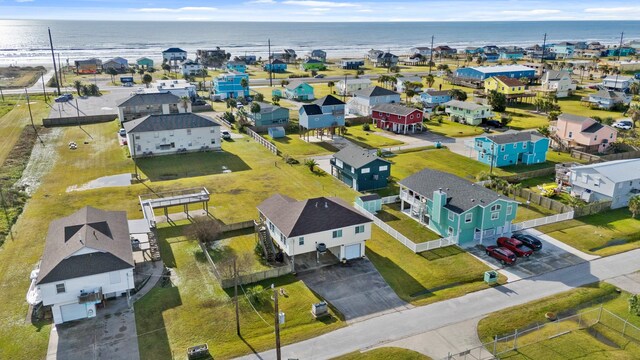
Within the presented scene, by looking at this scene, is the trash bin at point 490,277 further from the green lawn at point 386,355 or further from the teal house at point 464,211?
the green lawn at point 386,355

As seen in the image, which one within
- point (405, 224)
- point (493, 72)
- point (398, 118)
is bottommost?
point (405, 224)

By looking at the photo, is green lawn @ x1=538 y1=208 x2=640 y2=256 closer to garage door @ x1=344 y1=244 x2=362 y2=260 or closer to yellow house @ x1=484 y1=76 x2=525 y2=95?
garage door @ x1=344 y1=244 x2=362 y2=260

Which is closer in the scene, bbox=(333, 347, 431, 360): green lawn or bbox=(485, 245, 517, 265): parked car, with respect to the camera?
bbox=(333, 347, 431, 360): green lawn

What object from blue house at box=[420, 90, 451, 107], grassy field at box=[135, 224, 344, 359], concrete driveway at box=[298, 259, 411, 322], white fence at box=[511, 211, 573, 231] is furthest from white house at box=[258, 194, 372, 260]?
blue house at box=[420, 90, 451, 107]

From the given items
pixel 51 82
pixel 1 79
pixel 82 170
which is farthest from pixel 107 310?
pixel 1 79

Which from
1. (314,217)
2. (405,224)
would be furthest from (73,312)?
(405,224)

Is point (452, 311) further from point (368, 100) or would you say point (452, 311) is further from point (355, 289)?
point (368, 100)
